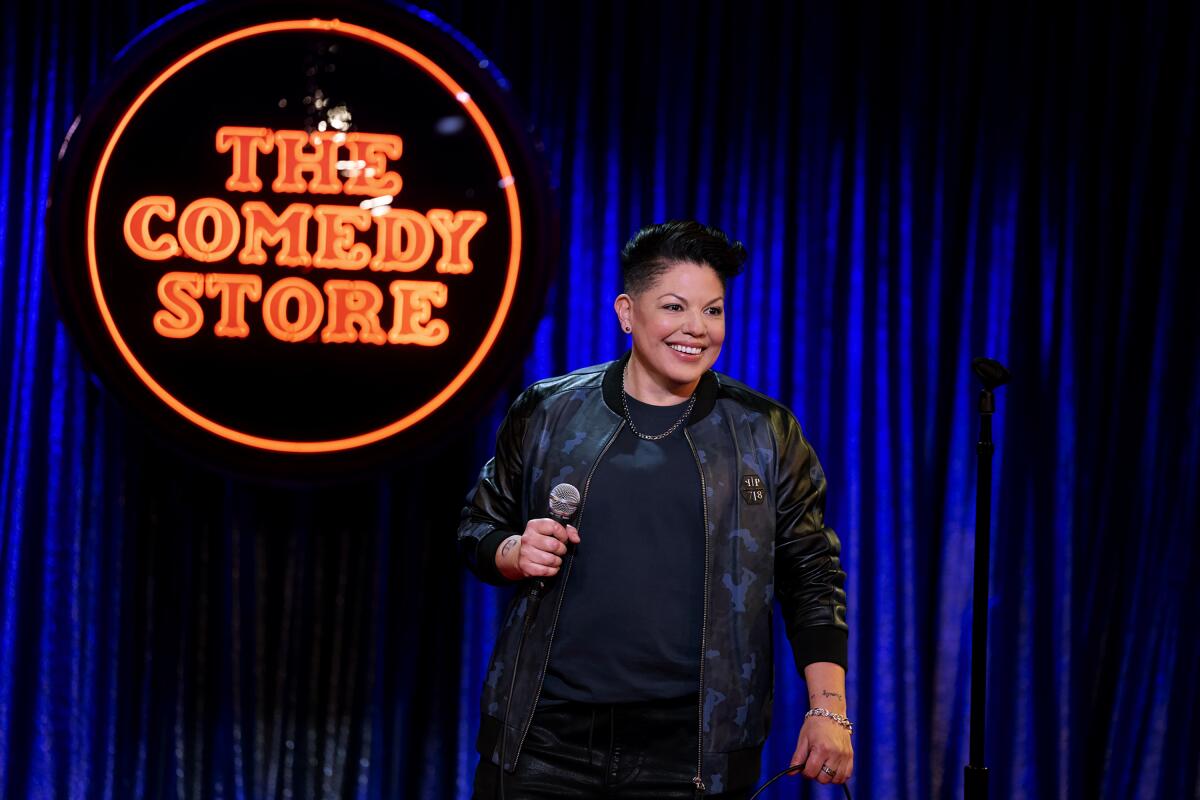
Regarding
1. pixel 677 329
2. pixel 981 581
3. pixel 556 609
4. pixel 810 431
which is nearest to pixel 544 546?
pixel 556 609

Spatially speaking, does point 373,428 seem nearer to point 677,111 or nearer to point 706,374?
point 706,374

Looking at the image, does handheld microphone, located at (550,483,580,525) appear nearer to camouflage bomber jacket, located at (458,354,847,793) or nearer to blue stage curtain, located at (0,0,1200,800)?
camouflage bomber jacket, located at (458,354,847,793)

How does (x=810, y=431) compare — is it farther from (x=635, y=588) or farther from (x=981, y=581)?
(x=635, y=588)

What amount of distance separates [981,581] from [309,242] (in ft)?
6.19

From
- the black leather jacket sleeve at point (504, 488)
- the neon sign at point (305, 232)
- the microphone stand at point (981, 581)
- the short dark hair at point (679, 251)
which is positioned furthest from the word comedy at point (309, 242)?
the microphone stand at point (981, 581)

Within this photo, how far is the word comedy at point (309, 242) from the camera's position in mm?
2982

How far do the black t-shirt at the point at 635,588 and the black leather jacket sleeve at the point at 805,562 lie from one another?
192mm

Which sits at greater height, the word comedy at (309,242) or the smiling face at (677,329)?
the word comedy at (309,242)

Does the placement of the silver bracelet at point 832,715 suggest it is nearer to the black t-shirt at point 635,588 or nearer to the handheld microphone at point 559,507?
the black t-shirt at point 635,588

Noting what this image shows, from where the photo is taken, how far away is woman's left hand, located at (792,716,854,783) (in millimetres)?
2057

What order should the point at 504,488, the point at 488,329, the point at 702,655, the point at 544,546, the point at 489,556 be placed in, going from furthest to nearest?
the point at 488,329, the point at 504,488, the point at 489,556, the point at 702,655, the point at 544,546

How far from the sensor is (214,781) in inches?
126

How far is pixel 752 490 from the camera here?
222 cm

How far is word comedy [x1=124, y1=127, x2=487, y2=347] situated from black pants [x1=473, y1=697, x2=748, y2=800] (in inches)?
47.3
